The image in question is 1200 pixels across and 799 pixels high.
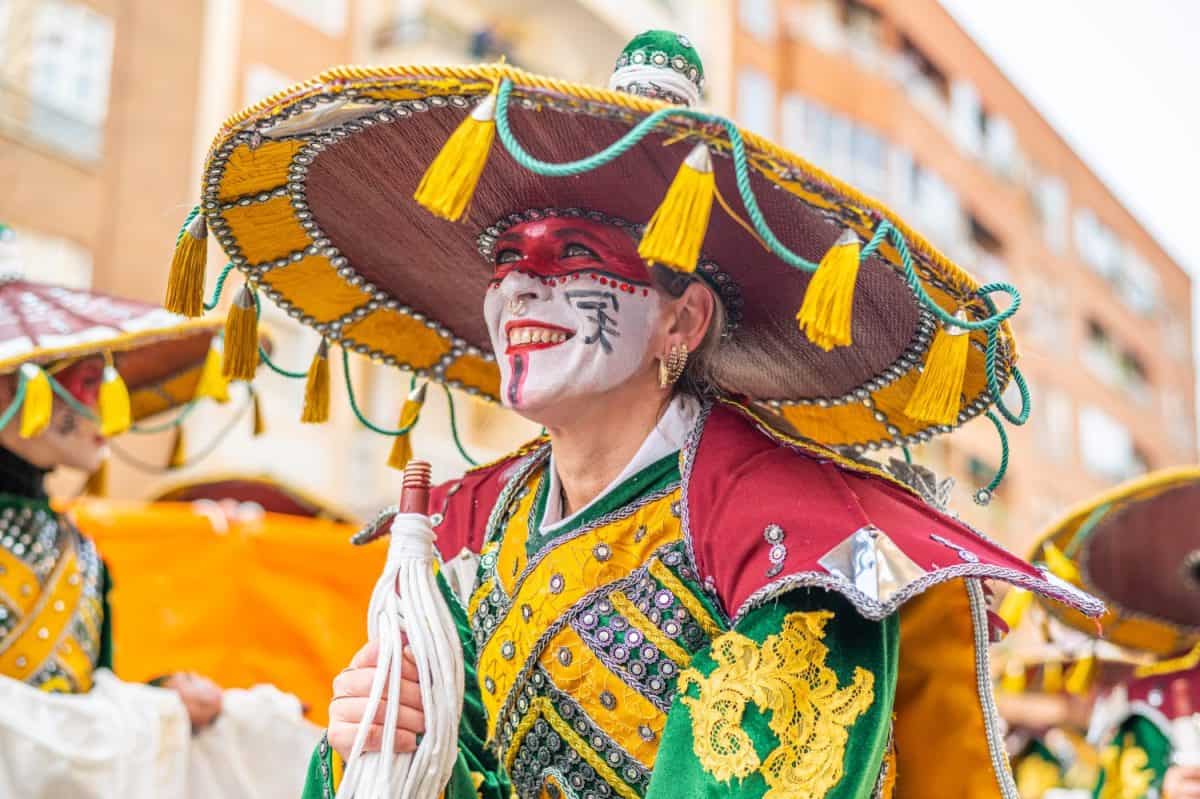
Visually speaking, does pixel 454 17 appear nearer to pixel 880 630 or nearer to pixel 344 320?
pixel 344 320

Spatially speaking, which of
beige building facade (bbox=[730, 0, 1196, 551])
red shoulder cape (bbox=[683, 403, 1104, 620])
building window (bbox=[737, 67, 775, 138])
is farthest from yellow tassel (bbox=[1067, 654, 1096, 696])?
building window (bbox=[737, 67, 775, 138])

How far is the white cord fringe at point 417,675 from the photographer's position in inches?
76.1

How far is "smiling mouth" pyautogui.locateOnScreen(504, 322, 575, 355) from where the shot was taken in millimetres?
2234

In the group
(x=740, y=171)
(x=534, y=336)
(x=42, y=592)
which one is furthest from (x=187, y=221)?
(x=42, y=592)

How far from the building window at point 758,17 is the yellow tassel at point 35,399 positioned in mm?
13355

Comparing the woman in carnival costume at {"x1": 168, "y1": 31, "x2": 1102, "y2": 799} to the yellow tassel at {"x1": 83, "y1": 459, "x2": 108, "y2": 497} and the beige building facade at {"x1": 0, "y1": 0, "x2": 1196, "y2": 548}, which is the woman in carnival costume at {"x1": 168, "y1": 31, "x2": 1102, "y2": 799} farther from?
the yellow tassel at {"x1": 83, "y1": 459, "x2": 108, "y2": 497}

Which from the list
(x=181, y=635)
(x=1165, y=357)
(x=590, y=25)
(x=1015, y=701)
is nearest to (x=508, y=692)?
(x=181, y=635)

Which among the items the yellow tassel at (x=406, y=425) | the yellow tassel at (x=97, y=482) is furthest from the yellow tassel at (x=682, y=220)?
the yellow tassel at (x=97, y=482)

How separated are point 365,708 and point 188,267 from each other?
2.91ft

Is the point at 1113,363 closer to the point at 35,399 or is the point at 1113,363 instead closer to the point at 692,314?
the point at 35,399

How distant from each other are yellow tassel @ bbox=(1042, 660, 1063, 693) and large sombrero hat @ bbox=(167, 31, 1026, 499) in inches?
79.8

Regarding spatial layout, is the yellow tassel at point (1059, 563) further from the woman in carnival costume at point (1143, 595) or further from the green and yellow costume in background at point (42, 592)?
the green and yellow costume in background at point (42, 592)

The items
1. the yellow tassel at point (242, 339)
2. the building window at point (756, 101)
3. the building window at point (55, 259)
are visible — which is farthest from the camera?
the building window at point (756, 101)

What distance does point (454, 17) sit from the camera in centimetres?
1192
